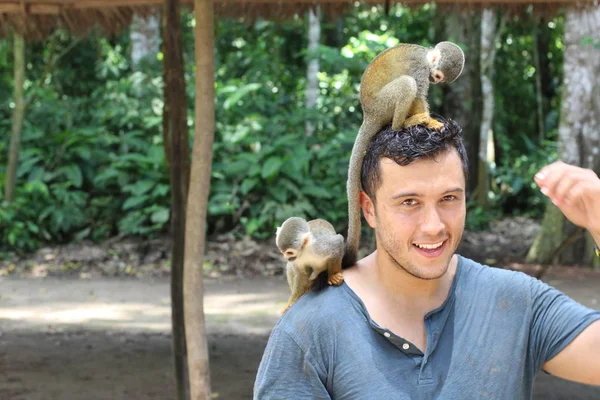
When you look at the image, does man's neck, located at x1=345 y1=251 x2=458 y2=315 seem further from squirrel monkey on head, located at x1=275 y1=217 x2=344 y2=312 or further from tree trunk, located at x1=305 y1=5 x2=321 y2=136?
tree trunk, located at x1=305 y1=5 x2=321 y2=136

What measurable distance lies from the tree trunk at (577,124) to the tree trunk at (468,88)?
1.50 meters

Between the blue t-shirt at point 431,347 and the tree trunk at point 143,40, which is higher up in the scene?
the tree trunk at point 143,40

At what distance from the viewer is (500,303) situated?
1988 mm


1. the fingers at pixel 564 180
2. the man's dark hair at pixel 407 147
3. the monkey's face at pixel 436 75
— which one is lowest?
the fingers at pixel 564 180

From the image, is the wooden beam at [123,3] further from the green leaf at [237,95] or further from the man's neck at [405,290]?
the green leaf at [237,95]

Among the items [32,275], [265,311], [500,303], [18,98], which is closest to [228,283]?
[265,311]

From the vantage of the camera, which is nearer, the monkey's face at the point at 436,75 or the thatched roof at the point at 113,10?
the monkey's face at the point at 436,75

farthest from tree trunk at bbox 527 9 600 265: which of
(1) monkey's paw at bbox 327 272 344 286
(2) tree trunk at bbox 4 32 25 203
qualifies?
(1) monkey's paw at bbox 327 272 344 286

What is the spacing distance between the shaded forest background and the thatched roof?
3089mm

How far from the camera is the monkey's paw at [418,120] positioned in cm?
216

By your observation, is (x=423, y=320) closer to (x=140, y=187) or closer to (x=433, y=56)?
(x=433, y=56)

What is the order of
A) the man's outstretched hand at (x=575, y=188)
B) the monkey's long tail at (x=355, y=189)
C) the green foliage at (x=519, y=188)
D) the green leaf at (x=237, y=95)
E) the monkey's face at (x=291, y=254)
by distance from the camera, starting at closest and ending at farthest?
the man's outstretched hand at (x=575, y=188) < the monkey's long tail at (x=355, y=189) < the monkey's face at (x=291, y=254) < the green leaf at (x=237, y=95) < the green foliage at (x=519, y=188)

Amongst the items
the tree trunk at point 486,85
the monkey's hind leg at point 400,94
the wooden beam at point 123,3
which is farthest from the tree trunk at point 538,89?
the monkey's hind leg at point 400,94

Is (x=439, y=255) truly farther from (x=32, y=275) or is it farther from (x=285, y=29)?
(x=285, y=29)
